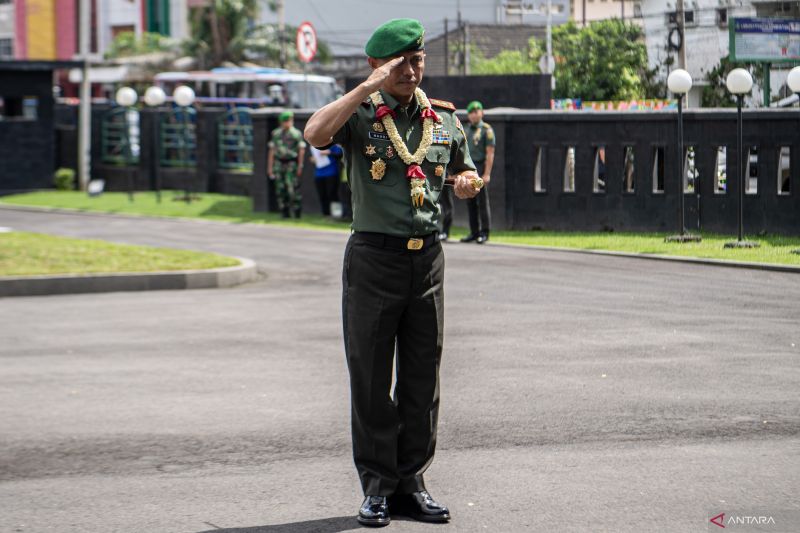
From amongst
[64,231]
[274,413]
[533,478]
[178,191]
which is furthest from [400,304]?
[178,191]

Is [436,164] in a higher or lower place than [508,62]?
lower

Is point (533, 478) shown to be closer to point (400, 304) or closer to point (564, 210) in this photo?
point (400, 304)

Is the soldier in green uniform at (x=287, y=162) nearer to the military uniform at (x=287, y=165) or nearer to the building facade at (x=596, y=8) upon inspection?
the military uniform at (x=287, y=165)

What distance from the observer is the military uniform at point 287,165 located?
25703 millimetres

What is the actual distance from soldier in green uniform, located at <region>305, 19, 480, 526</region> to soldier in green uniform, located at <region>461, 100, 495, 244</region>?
14.0 metres

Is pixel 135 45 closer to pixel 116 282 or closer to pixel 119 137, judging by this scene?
pixel 119 137

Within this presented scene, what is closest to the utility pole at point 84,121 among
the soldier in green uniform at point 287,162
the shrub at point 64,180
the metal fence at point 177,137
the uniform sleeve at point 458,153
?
the shrub at point 64,180

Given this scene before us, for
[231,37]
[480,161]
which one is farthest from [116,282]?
[231,37]

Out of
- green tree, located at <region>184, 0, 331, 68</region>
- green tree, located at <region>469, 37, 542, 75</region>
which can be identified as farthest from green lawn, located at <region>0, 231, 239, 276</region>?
green tree, located at <region>184, 0, 331, 68</region>

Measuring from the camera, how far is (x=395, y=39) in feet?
18.1

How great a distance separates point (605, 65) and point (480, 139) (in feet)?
77.8

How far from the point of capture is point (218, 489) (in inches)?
255

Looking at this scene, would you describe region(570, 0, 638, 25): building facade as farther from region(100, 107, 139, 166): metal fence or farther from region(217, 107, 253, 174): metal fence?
region(217, 107, 253, 174): metal fence

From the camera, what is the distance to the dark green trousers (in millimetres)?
5758
